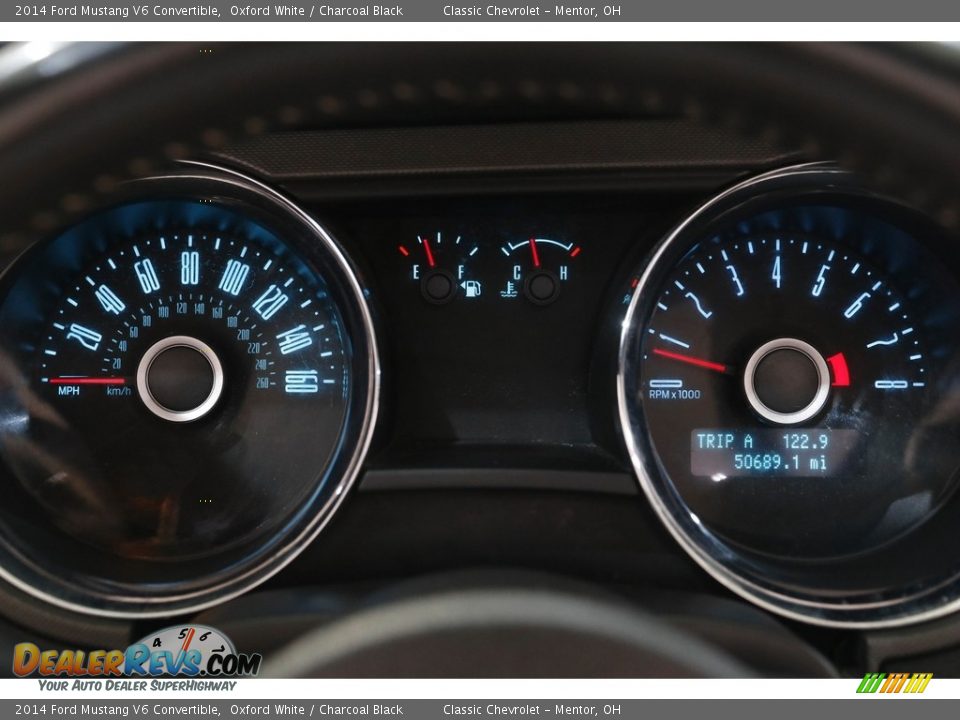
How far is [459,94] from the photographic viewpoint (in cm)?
91

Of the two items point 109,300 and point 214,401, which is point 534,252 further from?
point 109,300

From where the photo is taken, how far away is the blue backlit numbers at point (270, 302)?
7.10 ft

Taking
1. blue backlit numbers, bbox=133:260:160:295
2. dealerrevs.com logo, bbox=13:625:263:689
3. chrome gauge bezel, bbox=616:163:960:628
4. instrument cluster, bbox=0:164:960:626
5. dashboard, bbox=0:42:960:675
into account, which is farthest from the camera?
blue backlit numbers, bbox=133:260:160:295

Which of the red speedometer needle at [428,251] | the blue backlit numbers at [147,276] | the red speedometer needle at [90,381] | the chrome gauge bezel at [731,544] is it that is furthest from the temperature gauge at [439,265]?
the red speedometer needle at [90,381]

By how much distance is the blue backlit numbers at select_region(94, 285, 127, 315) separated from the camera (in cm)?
214

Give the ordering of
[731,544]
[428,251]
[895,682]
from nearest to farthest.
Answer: [895,682]
[731,544]
[428,251]

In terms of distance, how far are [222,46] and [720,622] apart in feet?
4.09

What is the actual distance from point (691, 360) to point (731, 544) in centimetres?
43

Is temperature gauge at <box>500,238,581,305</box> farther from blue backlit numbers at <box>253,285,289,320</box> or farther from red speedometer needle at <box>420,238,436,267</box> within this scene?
blue backlit numbers at <box>253,285,289,320</box>

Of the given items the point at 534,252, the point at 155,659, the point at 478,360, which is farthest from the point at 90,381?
the point at 534,252

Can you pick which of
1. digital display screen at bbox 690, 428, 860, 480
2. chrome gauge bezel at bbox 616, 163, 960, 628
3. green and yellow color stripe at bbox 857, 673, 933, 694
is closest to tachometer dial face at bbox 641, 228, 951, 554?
digital display screen at bbox 690, 428, 860, 480

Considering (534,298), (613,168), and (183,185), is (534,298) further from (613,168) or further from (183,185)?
(183,185)

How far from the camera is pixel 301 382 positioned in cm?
214

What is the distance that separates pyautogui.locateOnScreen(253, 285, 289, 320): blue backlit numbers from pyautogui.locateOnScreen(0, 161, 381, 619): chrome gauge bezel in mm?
135
